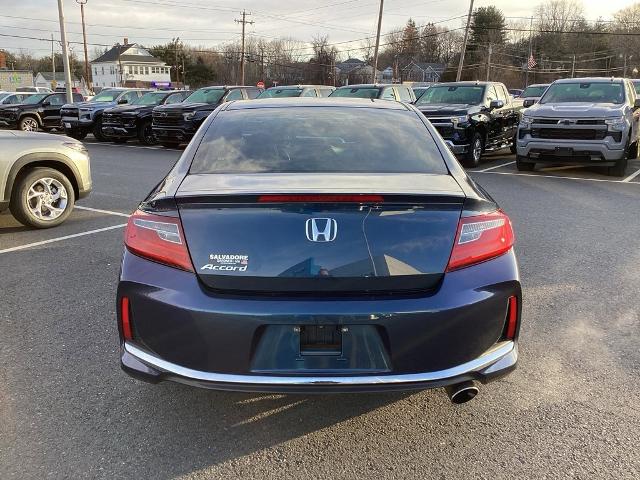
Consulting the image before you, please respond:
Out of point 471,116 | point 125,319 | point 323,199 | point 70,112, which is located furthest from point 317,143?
point 70,112

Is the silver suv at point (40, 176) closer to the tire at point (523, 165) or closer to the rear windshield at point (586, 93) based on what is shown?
the tire at point (523, 165)

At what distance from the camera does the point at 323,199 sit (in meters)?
2.44

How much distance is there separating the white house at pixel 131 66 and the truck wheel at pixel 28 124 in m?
88.7

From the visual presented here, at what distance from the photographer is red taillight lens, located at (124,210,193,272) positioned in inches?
96.4

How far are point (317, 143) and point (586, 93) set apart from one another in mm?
10870

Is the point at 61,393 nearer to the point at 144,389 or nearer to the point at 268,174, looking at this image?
the point at 144,389

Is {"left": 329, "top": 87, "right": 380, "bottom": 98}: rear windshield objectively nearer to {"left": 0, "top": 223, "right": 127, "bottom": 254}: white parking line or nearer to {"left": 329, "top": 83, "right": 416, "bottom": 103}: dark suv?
{"left": 329, "top": 83, "right": 416, "bottom": 103}: dark suv

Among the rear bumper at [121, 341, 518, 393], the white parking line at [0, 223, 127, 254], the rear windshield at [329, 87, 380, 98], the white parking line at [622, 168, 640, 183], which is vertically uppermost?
the rear windshield at [329, 87, 380, 98]

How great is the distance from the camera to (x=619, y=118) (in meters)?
10.6

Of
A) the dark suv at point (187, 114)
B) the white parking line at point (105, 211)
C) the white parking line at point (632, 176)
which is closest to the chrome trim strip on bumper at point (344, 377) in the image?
the white parking line at point (105, 211)

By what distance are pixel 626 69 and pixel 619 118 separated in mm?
88855

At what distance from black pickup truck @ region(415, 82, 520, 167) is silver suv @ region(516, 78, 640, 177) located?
1074 mm

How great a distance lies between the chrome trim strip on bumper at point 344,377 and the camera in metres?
2.36

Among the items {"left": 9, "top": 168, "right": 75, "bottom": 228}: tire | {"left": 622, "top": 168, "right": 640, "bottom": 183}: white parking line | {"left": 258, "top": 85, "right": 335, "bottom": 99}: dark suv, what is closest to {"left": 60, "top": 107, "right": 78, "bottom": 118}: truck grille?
{"left": 258, "top": 85, "right": 335, "bottom": 99}: dark suv
